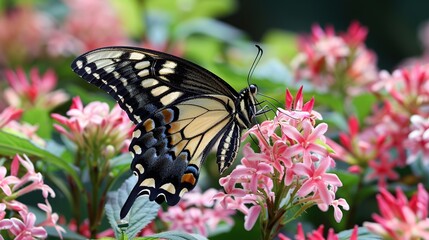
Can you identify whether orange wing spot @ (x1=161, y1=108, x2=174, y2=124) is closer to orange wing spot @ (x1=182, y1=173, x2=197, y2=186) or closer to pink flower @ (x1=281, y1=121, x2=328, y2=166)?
orange wing spot @ (x1=182, y1=173, x2=197, y2=186)

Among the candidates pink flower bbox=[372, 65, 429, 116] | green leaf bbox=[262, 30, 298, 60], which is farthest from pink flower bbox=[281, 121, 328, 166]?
green leaf bbox=[262, 30, 298, 60]

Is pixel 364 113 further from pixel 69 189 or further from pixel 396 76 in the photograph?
pixel 69 189

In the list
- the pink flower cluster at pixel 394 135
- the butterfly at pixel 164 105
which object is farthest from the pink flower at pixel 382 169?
the butterfly at pixel 164 105

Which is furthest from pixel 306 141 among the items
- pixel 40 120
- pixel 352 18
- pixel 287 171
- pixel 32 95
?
pixel 352 18

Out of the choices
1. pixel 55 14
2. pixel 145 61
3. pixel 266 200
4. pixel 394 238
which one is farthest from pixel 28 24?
pixel 394 238

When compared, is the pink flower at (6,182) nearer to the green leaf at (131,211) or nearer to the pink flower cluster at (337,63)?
the green leaf at (131,211)
